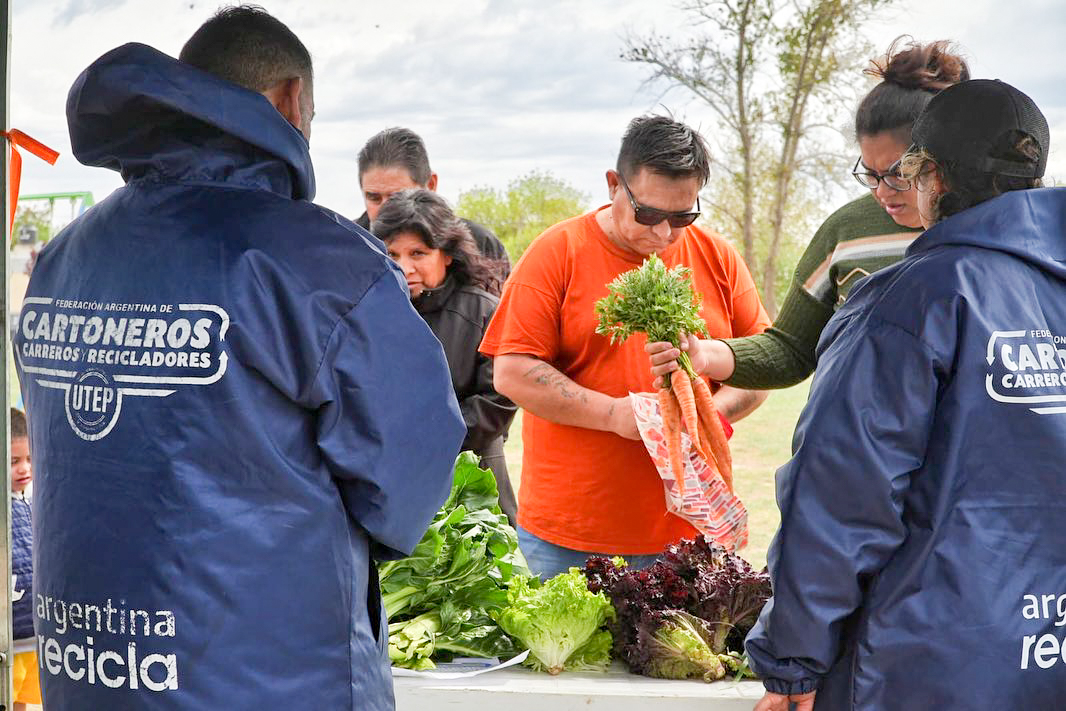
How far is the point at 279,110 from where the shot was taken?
2182mm

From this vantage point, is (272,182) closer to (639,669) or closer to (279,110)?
(279,110)

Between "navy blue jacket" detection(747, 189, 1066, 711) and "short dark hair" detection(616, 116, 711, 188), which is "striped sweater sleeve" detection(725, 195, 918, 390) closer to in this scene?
"short dark hair" detection(616, 116, 711, 188)

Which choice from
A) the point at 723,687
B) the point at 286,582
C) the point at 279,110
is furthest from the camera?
the point at 723,687

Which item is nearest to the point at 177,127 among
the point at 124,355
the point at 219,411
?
the point at 124,355

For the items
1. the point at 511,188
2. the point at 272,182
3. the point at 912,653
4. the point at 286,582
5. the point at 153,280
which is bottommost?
the point at 912,653

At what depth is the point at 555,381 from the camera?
353cm

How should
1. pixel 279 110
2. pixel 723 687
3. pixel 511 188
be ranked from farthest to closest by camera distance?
1. pixel 511 188
2. pixel 723 687
3. pixel 279 110

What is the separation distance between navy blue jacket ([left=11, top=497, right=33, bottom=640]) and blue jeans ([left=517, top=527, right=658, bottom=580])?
1901mm

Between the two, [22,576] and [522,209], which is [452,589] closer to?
[22,576]

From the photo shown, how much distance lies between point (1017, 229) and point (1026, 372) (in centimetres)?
28

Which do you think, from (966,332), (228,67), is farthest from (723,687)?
(228,67)

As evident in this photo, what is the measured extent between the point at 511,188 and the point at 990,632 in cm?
1223

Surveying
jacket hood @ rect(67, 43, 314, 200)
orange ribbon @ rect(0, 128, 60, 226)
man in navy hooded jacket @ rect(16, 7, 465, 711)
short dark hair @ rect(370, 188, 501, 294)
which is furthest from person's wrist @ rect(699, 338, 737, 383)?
orange ribbon @ rect(0, 128, 60, 226)

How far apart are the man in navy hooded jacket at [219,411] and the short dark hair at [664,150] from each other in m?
1.55
